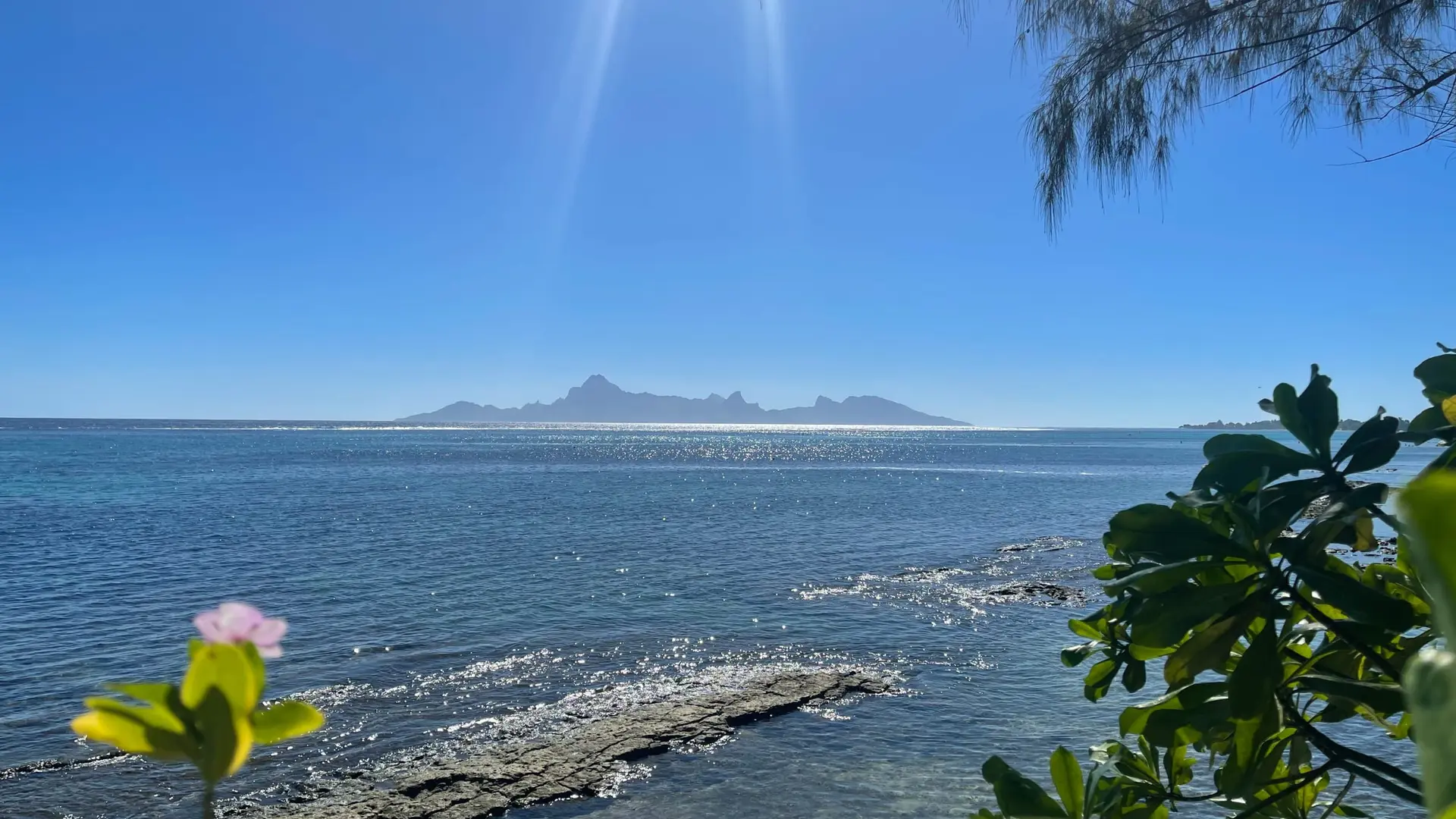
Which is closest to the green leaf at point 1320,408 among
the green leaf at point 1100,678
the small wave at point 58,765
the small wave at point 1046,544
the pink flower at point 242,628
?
the green leaf at point 1100,678

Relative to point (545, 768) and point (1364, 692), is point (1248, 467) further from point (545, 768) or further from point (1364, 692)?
point (545, 768)

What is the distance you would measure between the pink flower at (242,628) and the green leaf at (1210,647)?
1.96m

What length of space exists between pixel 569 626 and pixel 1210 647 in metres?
17.2

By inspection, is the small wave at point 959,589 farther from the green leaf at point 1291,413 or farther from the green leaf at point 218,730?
the green leaf at point 218,730

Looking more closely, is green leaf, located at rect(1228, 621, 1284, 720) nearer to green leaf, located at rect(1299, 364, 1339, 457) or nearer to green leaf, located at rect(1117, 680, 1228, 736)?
green leaf, located at rect(1117, 680, 1228, 736)

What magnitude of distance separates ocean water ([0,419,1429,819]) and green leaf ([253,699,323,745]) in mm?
9590

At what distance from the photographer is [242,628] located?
2.50 ft

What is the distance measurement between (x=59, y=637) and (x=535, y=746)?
12.0 metres

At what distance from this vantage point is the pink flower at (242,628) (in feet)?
2.45

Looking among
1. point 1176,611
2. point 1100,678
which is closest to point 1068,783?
point 1100,678

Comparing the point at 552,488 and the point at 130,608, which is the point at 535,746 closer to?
the point at 130,608

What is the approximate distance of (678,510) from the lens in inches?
1699

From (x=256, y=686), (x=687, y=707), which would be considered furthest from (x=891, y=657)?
(x=256, y=686)

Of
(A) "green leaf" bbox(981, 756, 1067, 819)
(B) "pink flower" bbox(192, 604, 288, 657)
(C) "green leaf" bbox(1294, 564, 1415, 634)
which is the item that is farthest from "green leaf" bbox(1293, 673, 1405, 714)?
(B) "pink flower" bbox(192, 604, 288, 657)
